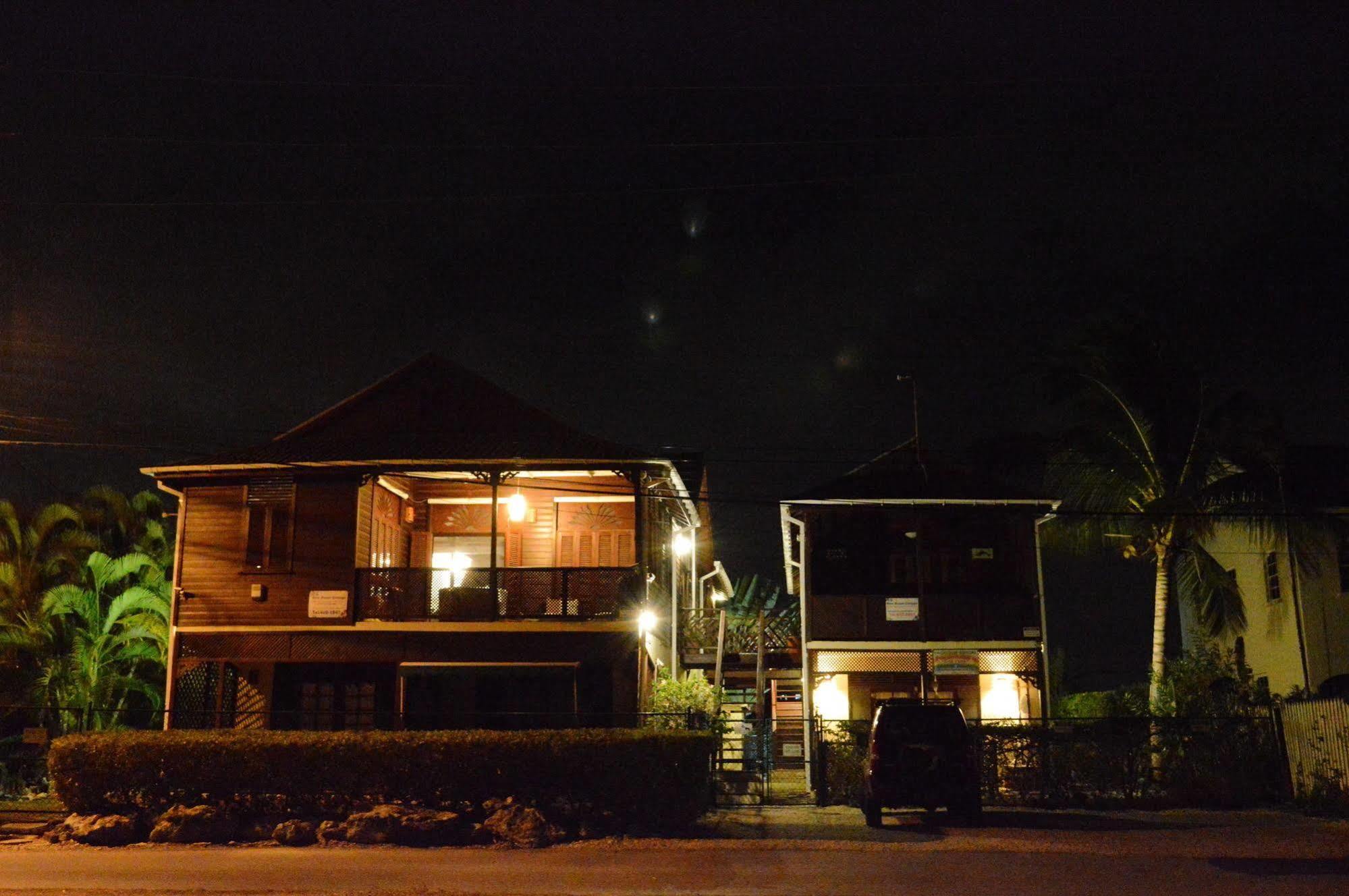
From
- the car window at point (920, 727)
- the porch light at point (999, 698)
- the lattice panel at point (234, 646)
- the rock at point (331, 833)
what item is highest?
the lattice panel at point (234, 646)

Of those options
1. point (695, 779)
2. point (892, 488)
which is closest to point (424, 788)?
point (695, 779)

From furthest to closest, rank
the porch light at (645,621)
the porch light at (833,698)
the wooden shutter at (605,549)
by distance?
the porch light at (833,698) < the wooden shutter at (605,549) < the porch light at (645,621)

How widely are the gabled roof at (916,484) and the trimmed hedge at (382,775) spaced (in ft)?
31.3

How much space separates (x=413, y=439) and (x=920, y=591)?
11.4 meters

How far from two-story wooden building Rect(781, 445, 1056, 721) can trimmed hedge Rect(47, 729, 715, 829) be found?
385 inches

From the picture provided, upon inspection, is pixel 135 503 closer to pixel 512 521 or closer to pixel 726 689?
pixel 512 521

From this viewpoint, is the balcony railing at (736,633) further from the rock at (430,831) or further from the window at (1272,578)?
the rock at (430,831)

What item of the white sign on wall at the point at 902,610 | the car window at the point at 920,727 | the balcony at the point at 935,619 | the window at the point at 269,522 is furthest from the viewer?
the white sign on wall at the point at 902,610

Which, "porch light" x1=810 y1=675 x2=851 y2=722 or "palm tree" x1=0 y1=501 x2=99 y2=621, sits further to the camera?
"porch light" x1=810 y1=675 x2=851 y2=722

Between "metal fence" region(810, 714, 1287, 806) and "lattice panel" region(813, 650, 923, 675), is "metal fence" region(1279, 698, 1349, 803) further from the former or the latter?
"lattice panel" region(813, 650, 923, 675)

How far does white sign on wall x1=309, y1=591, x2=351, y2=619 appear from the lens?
→ 2391cm

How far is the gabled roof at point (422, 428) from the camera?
2445 cm

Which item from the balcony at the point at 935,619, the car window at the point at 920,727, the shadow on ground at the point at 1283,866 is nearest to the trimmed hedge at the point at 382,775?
the car window at the point at 920,727

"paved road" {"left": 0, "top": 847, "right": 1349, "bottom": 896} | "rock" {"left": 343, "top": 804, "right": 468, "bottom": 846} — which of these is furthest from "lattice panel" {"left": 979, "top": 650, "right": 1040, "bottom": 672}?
"rock" {"left": 343, "top": 804, "right": 468, "bottom": 846}
